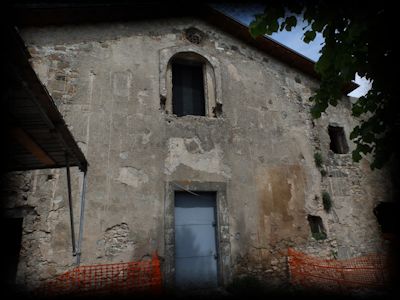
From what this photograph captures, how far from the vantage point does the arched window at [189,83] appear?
22.5 feet

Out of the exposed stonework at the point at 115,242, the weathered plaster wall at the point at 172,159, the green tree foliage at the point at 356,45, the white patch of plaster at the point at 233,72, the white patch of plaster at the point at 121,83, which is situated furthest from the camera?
the white patch of plaster at the point at 233,72

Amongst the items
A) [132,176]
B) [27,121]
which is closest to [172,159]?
[132,176]

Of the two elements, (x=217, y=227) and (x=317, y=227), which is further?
(x=317, y=227)

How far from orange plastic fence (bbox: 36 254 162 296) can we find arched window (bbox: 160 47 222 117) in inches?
127

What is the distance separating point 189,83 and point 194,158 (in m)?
2.03

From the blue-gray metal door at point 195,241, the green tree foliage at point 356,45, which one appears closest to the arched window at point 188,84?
the blue-gray metal door at point 195,241

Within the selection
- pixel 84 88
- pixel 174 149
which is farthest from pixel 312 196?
pixel 84 88

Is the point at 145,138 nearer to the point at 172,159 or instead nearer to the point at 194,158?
the point at 172,159

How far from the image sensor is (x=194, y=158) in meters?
6.29

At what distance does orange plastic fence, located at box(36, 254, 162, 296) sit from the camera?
4.55 m

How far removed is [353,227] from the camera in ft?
23.7

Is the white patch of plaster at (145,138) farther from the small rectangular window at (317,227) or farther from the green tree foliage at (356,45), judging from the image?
the small rectangular window at (317,227)

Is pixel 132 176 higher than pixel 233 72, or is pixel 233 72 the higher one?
pixel 233 72

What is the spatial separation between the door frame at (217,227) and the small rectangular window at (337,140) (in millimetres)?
3849
